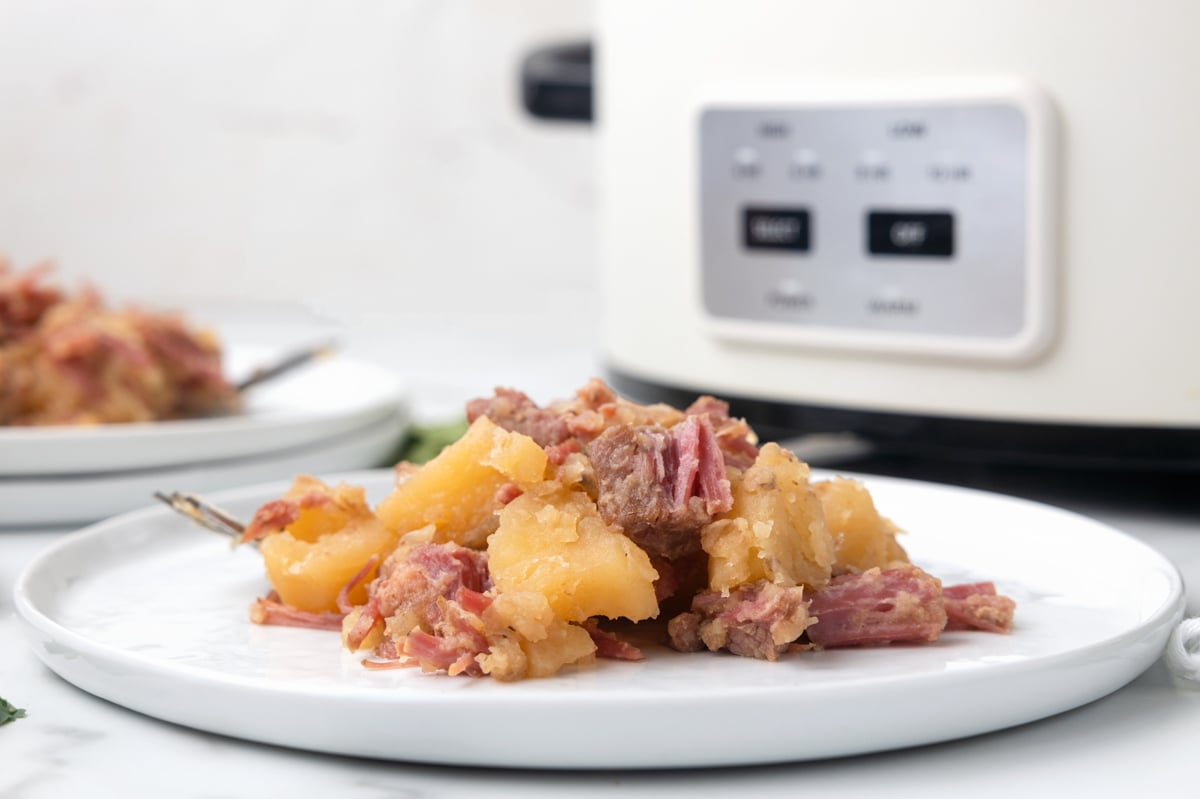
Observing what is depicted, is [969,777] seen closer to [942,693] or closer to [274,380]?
[942,693]

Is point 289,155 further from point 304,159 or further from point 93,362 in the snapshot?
point 93,362

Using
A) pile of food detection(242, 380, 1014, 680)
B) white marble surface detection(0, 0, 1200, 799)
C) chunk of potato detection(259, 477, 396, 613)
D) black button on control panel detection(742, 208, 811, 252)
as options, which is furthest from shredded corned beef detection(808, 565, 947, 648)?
white marble surface detection(0, 0, 1200, 799)

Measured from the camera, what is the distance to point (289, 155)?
2955mm

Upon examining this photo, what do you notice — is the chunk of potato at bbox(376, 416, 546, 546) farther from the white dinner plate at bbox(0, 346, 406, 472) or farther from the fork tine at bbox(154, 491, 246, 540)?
the white dinner plate at bbox(0, 346, 406, 472)

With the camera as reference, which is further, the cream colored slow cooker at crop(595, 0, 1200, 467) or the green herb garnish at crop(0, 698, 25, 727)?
the cream colored slow cooker at crop(595, 0, 1200, 467)

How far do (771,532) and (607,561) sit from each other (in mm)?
77

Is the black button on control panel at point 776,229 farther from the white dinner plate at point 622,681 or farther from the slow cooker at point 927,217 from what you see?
the white dinner plate at point 622,681

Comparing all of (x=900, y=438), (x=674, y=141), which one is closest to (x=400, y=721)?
(x=900, y=438)

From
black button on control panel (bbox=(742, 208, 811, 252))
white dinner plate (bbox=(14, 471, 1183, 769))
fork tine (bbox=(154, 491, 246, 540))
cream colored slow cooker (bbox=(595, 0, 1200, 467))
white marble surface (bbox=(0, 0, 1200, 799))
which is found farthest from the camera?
white marble surface (bbox=(0, 0, 1200, 799))

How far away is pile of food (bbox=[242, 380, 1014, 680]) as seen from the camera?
690 millimetres

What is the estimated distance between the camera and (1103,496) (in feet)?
3.94

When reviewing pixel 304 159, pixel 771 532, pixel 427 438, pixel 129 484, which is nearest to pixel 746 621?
pixel 771 532

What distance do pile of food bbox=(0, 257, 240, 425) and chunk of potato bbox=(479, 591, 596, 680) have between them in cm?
83

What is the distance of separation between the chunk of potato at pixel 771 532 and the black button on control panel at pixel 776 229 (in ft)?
1.47
